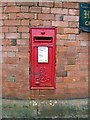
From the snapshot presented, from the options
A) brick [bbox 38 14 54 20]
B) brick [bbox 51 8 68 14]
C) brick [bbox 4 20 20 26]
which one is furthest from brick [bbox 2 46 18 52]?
brick [bbox 51 8 68 14]

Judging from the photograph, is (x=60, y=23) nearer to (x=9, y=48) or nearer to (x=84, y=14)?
(x=84, y=14)

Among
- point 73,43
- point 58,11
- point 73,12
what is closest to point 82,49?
point 73,43

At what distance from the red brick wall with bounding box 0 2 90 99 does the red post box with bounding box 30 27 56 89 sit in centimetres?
9

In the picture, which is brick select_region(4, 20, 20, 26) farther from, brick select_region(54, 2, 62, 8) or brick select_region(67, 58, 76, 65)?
brick select_region(67, 58, 76, 65)

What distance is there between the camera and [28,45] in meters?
6.56

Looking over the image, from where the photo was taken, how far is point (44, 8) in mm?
6562

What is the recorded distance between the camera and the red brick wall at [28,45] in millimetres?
6562

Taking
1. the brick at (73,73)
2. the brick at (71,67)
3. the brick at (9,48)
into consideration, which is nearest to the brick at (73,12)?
the brick at (71,67)

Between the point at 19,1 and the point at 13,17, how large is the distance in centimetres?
32

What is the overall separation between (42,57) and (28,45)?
1.16ft

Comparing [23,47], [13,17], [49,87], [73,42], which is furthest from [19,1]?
[49,87]

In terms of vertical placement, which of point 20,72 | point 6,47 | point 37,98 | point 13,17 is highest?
point 13,17

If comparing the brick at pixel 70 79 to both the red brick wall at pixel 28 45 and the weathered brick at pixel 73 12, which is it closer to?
the red brick wall at pixel 28 45

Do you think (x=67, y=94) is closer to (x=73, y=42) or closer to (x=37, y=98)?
(x=37, y=98)
